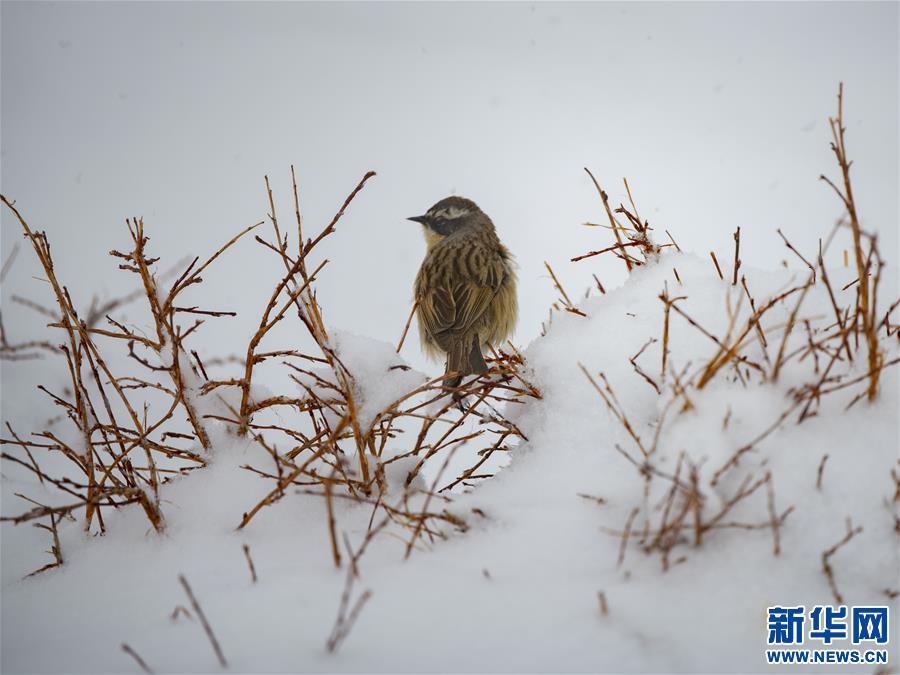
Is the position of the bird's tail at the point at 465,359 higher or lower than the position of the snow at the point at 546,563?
higher

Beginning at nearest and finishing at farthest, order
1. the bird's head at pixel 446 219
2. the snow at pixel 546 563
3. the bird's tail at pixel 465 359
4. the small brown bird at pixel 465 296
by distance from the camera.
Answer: the snow at pixel 546 563
the bird's tail at pixel 465 359
the small brown bird at pixel 465 296
the bird's head at pixel 446 219

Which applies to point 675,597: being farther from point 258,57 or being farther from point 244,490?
point 258,57

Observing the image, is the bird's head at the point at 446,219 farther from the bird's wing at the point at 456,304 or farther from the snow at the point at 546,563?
the snow at the point at 546,563

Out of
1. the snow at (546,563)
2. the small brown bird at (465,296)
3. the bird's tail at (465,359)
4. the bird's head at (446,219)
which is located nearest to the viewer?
the snow at (546,563)

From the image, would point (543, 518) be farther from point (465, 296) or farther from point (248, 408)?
point (465, 296)

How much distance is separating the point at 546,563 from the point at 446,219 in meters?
3.91

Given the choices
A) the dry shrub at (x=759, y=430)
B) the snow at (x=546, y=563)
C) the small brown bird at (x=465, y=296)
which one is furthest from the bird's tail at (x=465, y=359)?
the dry shrub at (x=759, y=430)

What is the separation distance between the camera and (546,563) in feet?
7.21

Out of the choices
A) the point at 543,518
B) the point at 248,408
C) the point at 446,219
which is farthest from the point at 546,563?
the point at 446,219

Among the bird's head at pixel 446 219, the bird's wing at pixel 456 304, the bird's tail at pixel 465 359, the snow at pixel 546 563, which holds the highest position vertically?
the bird's head at pixel 446 219

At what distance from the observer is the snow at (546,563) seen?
6.42ft

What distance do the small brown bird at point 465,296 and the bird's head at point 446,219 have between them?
12 mm

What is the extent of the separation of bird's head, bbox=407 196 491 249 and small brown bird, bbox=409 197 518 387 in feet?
0.04

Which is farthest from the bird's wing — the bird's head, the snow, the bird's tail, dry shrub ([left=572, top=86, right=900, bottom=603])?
dry shrub ([left=572, top=86, right=900, bottom=603])
